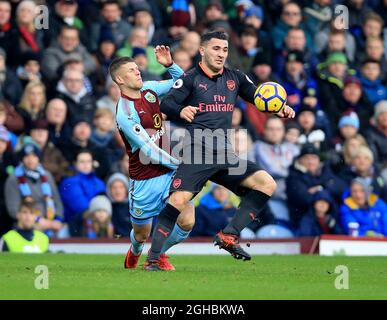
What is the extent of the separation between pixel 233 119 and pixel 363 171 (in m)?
2.06

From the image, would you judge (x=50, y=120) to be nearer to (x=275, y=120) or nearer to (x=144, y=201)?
(x=275, y=120)

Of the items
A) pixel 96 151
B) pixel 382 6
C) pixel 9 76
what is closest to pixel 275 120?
pixel 96 151

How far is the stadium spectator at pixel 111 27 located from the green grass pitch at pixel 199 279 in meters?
5.40

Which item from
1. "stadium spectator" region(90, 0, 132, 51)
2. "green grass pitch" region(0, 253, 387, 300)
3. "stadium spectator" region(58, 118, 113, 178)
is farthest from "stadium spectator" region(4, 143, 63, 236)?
"stadium spectator" region(90, 0, 132, 51)

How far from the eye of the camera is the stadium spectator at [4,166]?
1700cm

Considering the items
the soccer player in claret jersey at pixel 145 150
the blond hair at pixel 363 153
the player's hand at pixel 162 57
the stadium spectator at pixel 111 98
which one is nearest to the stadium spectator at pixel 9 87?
the stadium spectator at pixel 111 98

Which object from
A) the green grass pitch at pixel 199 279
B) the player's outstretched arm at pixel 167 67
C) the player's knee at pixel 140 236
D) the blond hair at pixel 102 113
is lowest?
the green grass pitch at pixel 199 279

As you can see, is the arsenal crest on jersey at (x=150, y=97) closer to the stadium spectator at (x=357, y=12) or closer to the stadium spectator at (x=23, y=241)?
the stadium spectator at (x=23, y=241)

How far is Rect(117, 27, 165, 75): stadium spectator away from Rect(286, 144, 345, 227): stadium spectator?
9.07 ft

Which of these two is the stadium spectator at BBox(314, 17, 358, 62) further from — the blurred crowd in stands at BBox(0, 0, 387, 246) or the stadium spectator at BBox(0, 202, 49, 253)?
the stadium spectator at BBox(0, 202, 49, 253)

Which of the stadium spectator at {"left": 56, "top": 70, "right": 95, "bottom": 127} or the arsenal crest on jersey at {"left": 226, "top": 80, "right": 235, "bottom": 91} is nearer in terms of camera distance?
the arsenal crest on jersey at {"left": 226, "top": 80, "right": 235, "bottom": 91}

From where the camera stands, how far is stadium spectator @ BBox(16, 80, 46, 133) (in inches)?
711

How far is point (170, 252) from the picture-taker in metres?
17.1

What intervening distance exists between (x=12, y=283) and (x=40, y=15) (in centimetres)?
857
